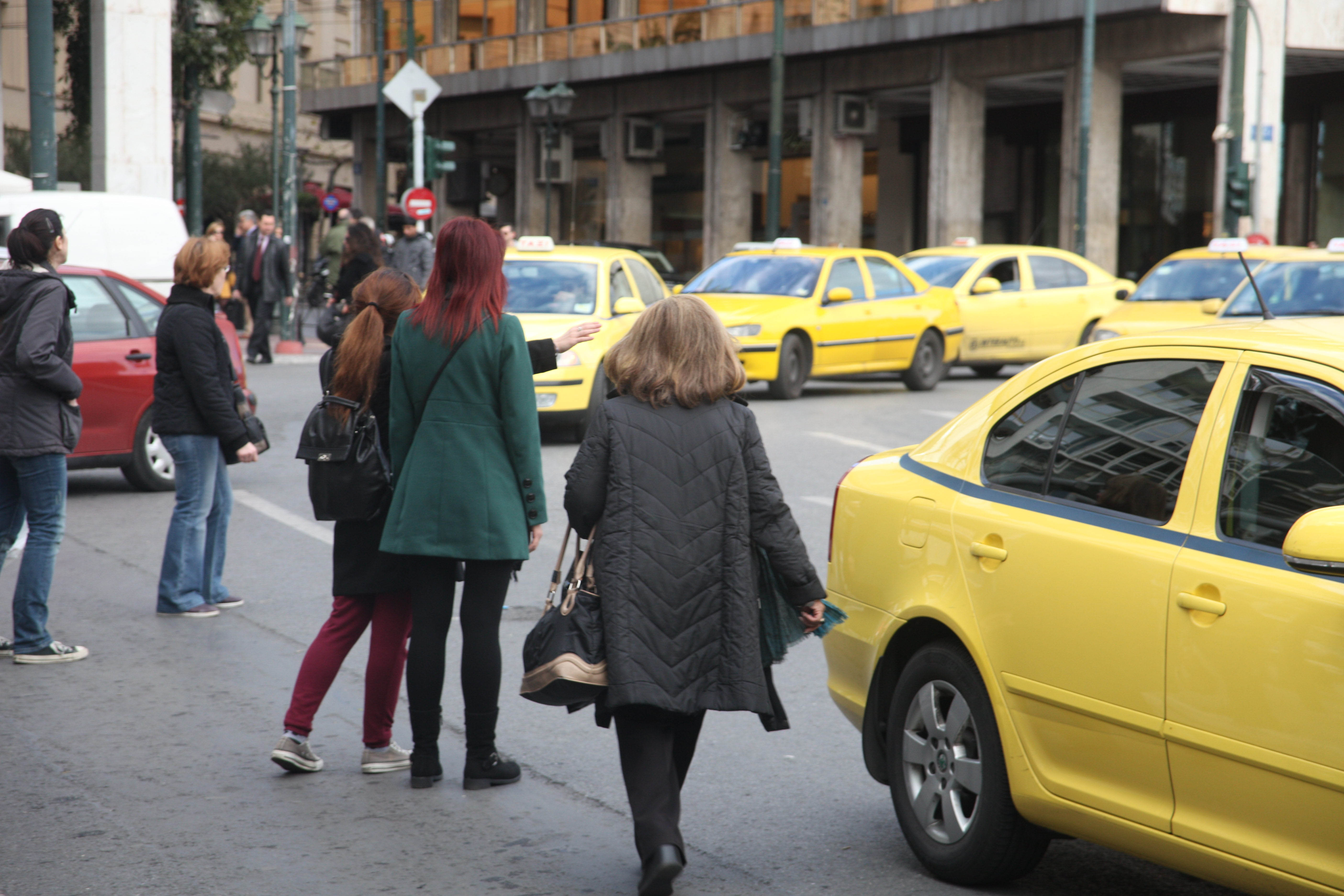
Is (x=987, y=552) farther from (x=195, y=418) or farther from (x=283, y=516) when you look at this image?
(x=283, y=516)

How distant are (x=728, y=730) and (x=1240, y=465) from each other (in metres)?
2.69

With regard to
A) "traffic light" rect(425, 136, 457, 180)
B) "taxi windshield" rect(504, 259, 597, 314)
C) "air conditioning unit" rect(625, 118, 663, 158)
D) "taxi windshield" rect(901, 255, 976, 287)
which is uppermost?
"air conditioning unit" rect(625, 118, 663, 158)

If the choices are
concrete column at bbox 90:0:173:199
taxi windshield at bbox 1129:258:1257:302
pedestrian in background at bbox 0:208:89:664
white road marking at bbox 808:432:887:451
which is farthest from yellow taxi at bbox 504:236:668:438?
concrete column at bbox 90:0:173:199

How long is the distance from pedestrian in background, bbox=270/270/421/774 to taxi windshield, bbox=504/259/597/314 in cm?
934

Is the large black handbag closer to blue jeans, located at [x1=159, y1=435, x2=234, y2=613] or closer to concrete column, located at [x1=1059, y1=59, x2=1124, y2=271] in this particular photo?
blue jeans, located at [x1=159, y1=435, x2=234, y2=613]

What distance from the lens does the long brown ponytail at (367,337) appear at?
17.1 ft

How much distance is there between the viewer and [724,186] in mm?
39969

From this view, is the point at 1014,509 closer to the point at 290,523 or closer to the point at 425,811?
the point at 425,811

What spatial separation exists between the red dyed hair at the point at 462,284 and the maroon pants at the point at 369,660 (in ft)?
3.10

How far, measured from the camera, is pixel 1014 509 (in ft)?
13.7

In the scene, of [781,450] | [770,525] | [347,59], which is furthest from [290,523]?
[347,59]

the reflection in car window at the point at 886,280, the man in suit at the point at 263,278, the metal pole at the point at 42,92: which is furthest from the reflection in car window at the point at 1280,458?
the man in suit at the point at 263,278

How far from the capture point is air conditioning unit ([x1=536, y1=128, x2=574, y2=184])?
144ft

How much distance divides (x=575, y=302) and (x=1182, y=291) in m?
6.62
